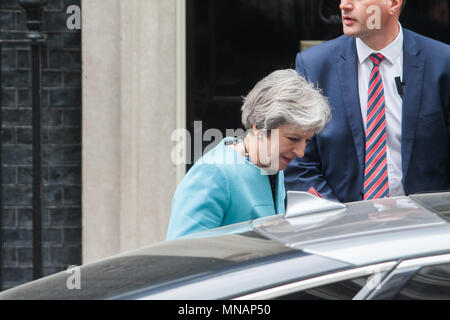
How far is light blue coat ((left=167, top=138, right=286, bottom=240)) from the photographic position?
337 cm

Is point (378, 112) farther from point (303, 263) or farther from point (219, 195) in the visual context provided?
point (303, 263)

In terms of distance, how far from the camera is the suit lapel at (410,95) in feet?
14.8

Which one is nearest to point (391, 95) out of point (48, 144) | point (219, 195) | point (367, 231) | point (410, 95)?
point (410, 95)

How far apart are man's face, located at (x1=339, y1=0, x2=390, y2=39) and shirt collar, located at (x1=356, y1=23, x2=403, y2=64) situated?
0.24 feet

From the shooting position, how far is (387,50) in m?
4.62

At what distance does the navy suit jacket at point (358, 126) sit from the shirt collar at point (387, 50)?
3 cm

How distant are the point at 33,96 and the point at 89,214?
96cm

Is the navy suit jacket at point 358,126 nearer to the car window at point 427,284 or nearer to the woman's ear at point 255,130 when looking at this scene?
the woman's ear at point 255,130

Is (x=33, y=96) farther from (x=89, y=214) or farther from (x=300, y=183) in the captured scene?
(x=300, y=183)

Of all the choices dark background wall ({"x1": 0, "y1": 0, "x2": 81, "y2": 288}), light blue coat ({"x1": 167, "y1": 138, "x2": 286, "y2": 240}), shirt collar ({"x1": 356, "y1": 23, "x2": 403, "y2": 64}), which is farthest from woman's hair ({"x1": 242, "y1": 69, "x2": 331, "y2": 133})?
dark background wall ({"x1": 0, "y1": 0, "x2": 81, "y2": 288})

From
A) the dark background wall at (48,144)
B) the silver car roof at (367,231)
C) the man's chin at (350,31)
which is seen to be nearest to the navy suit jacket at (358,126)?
the man's chin at (350,31)

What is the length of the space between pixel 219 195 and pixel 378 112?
1357mm

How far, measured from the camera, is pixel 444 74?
15.1ft
